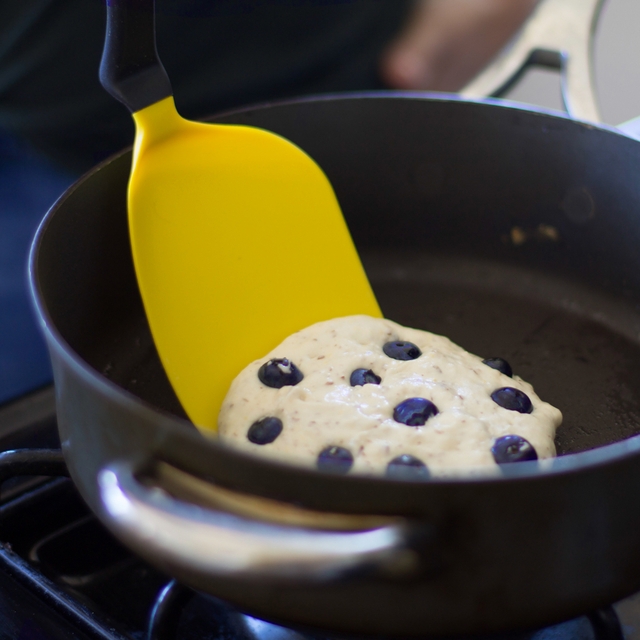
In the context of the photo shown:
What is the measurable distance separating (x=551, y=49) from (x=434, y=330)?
542 millimetres

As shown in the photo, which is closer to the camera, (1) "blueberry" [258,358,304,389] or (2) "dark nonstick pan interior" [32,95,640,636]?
(2) "dark nonstick pan interior" [32,95,640,636]

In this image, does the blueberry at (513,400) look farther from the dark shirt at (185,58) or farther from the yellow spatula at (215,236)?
the dark shirt at (185,58)

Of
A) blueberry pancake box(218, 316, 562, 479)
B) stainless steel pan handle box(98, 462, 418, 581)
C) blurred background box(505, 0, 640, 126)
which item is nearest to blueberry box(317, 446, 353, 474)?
blueberry pancake box(218, 316, 562, 479)

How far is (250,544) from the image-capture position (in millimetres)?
409

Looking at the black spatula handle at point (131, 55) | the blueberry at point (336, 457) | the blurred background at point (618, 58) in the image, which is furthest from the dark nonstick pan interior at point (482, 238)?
the blurred background at point (618, 58)

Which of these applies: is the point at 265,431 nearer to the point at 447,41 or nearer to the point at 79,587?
the point at 79,587

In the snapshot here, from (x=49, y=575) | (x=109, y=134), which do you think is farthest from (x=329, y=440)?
(x=109, y=134)

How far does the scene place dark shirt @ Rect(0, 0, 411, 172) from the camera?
1.15 m

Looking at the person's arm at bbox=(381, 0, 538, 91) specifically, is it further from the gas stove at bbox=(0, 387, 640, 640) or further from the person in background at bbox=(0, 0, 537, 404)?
the gas stove at bbox=(0, 387, 640, 640)

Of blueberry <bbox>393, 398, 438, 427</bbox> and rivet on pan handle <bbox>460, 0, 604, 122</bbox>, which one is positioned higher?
rivet on pan handle <bbox>460, 0, 604, 122</bbox>

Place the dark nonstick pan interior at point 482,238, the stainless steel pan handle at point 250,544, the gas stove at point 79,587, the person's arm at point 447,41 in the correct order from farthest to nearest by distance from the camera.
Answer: the person's arm at point 447,41, the dark nonstick pan interior at point 482,238, the gas stove at point 79,587, the stainless steel pan handle at point 250,544

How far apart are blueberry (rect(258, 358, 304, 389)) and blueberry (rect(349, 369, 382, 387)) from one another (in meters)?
0.06

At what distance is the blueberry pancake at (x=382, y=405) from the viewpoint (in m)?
0.67

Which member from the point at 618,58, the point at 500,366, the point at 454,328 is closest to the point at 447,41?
the point at 454,328
